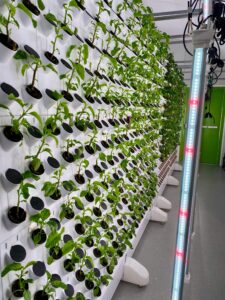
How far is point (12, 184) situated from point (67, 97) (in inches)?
22.4

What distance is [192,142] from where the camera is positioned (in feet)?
2.80

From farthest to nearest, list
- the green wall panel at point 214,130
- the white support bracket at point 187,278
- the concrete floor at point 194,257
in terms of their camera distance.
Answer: the green wall panel at point 214,130, the white support bracket at point 187,278, the concrete floor at point 194,257

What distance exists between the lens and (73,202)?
4.74 feet

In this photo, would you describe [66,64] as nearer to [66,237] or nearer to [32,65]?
[32,65]

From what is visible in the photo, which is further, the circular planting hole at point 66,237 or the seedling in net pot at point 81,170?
the seedling in net pot at point 81,170

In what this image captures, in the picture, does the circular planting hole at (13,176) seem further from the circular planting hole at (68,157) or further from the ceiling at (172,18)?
the ceiling at (172,18)

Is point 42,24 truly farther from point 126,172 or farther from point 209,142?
point 209,142

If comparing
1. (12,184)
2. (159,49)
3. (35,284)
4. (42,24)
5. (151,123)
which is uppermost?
(159,49)

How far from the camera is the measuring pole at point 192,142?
0.82 meters

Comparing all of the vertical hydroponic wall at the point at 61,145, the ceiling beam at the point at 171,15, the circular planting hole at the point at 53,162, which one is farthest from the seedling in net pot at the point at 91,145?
the ceiling beam at the point at 171,15

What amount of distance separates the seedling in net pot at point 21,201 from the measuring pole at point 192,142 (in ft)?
2.03

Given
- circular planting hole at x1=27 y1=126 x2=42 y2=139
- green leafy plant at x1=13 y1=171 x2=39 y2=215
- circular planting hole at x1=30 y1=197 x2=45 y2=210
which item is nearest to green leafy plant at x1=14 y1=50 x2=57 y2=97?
circular planting hole at x1=27 y1=126 x2=42 y2=139

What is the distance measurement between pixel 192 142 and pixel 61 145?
2.48 feet

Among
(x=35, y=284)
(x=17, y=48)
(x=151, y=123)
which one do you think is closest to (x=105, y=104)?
(x=17, y=48)
